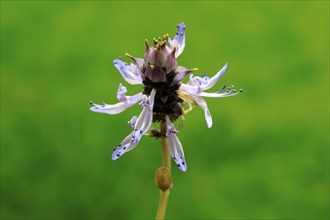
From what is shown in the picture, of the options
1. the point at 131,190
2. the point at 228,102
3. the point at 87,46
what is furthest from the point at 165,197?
the point at 87,46

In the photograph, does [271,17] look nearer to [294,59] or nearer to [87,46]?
[294,59]

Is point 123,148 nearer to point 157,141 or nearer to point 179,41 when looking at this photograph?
point 179,41

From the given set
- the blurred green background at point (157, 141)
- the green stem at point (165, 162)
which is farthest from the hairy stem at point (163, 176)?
the blurred green background at point (157, 141)

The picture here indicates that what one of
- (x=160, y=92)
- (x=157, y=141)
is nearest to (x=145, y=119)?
(x=160, y=92)

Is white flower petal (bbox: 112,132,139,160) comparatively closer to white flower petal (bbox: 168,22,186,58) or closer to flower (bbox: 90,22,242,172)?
flower (bbox: 90,22,242,172)

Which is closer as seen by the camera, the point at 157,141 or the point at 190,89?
the point at 190,89

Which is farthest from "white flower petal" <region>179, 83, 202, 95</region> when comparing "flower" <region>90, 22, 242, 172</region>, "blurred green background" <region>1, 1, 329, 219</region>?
"blurred green background" <region>1, 1, 329, 219</region>
